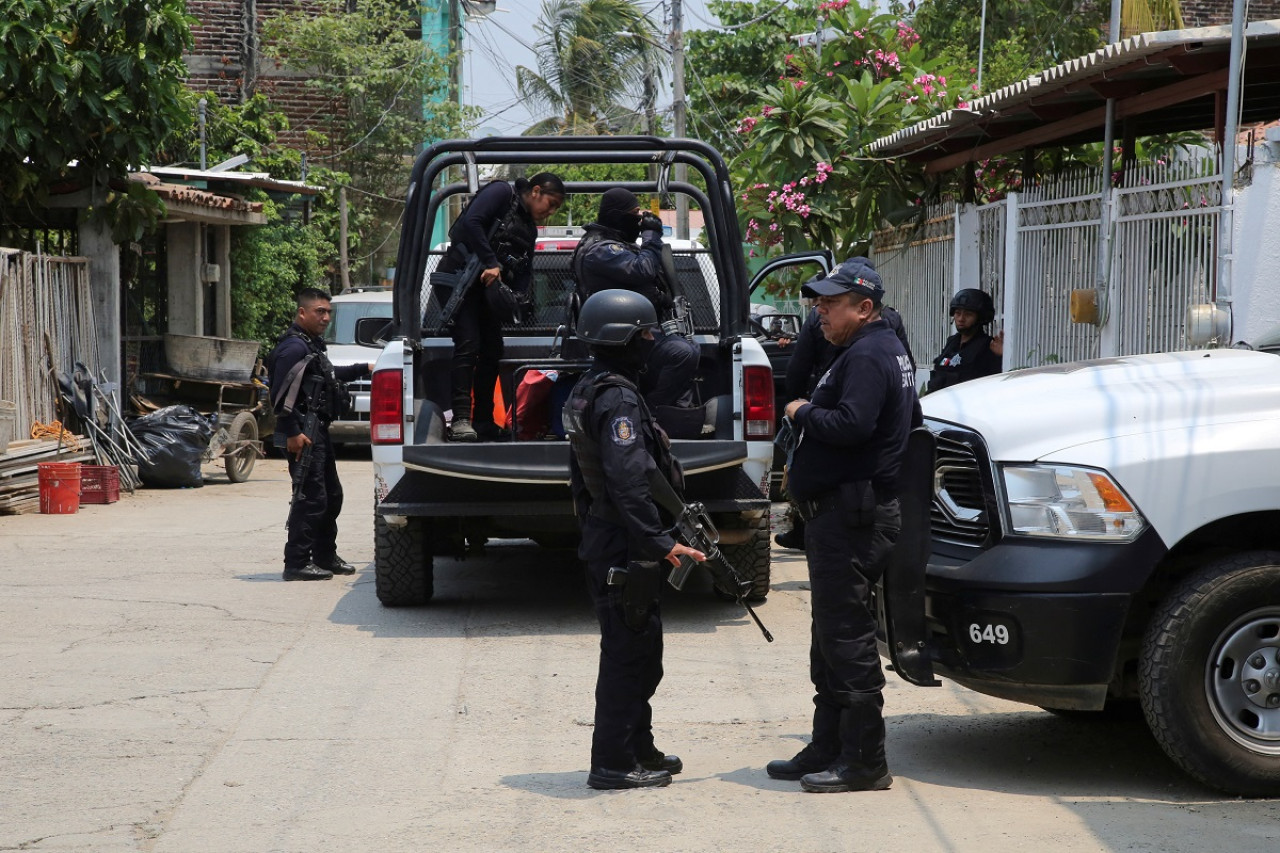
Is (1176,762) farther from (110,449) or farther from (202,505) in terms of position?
(110,449)

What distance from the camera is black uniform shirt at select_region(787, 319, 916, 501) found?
4.83 m

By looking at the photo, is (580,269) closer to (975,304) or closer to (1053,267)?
(975,304)

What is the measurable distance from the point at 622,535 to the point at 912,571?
985 millimetres

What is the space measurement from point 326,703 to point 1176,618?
342cm

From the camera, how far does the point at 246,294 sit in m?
20.6

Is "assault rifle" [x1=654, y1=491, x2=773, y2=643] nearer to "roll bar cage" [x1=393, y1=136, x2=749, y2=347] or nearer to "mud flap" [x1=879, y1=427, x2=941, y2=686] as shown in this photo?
"mud flap" [x1=879, y1=427, x2=941, y2=686]

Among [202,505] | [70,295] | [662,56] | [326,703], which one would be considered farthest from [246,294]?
[662,56]

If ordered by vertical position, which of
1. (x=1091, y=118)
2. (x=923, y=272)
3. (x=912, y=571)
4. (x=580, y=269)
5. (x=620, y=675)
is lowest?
(x=620, y=675)

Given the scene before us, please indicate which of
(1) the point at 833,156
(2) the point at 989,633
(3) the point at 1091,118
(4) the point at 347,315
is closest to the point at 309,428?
(2) the point at 989,633

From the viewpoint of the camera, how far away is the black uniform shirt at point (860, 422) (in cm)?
483

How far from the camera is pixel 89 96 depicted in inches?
544

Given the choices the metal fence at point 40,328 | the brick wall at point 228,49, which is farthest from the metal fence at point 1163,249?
the brick wall at point 228,49

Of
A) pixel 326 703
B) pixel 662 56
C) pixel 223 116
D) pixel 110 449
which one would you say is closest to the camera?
pixel 326 703

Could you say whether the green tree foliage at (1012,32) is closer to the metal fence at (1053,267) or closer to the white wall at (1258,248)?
the metal fence at (1053,267)
